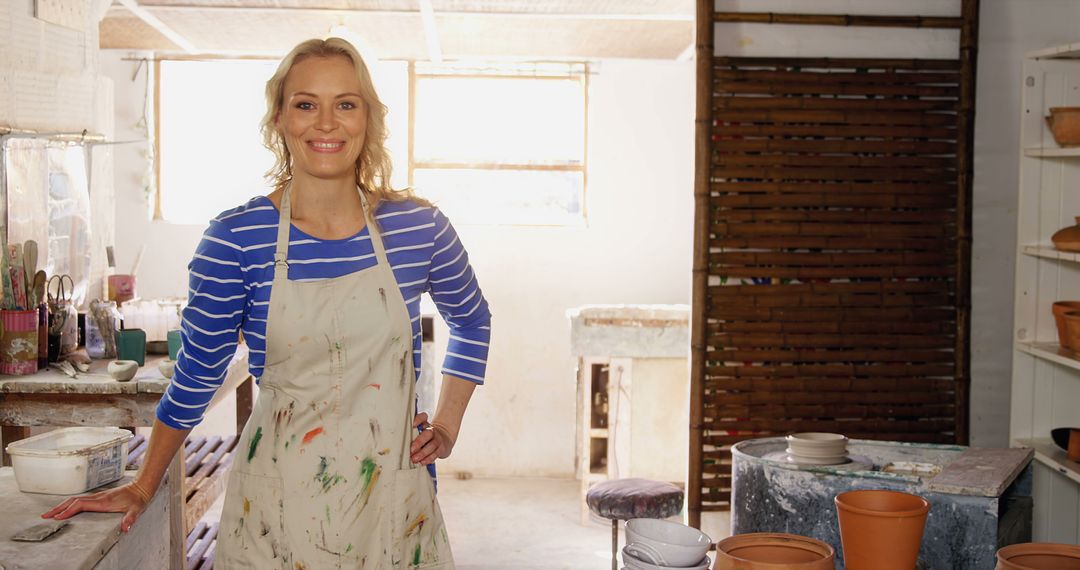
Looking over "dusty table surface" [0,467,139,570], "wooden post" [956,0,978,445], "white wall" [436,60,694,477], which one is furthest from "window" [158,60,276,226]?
"dusty table surface" [0,467,139,570]

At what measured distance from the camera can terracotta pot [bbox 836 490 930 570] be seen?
2115 mm

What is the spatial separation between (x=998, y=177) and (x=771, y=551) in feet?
7.65

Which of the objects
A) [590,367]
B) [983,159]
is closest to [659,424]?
[590,367]

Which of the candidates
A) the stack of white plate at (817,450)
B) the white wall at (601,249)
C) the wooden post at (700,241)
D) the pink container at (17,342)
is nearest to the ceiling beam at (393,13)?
the white wall at (601,249)

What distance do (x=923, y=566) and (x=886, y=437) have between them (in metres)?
1.25

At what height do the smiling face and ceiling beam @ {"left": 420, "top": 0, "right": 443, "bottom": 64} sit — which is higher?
ceiling beam @ {"left": 420, "top": 0, "right": 443, "bottom": 64}

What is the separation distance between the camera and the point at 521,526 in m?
5.93

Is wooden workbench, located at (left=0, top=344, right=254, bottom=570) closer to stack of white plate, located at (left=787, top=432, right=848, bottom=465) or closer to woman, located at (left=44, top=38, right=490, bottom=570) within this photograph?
woman, located at (left=44, top=38, right=490, bottom=570)

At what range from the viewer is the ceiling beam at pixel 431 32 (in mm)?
5176

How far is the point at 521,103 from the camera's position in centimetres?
685

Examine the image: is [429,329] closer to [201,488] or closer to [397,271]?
[201,488]

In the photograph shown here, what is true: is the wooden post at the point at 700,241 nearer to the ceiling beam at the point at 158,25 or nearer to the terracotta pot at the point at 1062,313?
the terracotta pot at the point at 1062,313

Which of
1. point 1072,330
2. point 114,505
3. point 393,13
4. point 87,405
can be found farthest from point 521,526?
point 114,505

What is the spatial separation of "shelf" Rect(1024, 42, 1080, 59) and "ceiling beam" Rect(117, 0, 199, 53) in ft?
12.7
